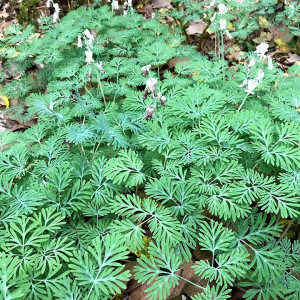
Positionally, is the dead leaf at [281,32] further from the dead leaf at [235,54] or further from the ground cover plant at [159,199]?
the ground cover plant at [159,199]

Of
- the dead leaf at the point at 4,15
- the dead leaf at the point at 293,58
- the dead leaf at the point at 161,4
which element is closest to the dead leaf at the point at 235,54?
the dead leaf at the point at 293,58

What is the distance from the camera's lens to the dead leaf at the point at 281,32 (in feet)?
12.6

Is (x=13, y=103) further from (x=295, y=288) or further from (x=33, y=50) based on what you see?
(x=295, y=288)

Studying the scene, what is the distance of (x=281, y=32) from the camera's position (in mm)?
3939

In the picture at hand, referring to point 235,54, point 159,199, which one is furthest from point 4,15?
point 159,199

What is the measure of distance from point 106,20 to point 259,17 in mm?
2025

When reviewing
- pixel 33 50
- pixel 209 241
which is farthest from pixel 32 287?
pixel 33 50

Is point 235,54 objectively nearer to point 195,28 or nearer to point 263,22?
point 263,22

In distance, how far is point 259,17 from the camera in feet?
12.3

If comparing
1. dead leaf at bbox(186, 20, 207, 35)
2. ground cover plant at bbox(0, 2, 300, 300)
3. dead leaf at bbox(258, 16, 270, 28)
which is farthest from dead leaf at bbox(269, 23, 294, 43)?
ground cover plant at bbox(0, 2, 300, 300)

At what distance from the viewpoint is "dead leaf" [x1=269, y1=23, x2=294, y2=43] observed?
151 inches

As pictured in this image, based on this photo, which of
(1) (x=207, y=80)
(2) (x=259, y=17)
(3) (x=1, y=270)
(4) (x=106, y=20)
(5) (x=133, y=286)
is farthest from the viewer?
(2) (x=259, y=17)

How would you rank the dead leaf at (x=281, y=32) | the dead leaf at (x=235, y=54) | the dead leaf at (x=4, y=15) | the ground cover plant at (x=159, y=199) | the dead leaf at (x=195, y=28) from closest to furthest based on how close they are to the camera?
the ground cover plant at (x=159, y=199) → the dead leaf at (x=235, y=54) → the dead leaf at (x=281, y=32) → the dead leaf at (x=195, y=28) → the dead leaf at (x=4, y=15)

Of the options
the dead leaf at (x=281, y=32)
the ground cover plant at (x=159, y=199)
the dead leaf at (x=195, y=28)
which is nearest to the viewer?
the ground cover plant at (x=159, y=199)
